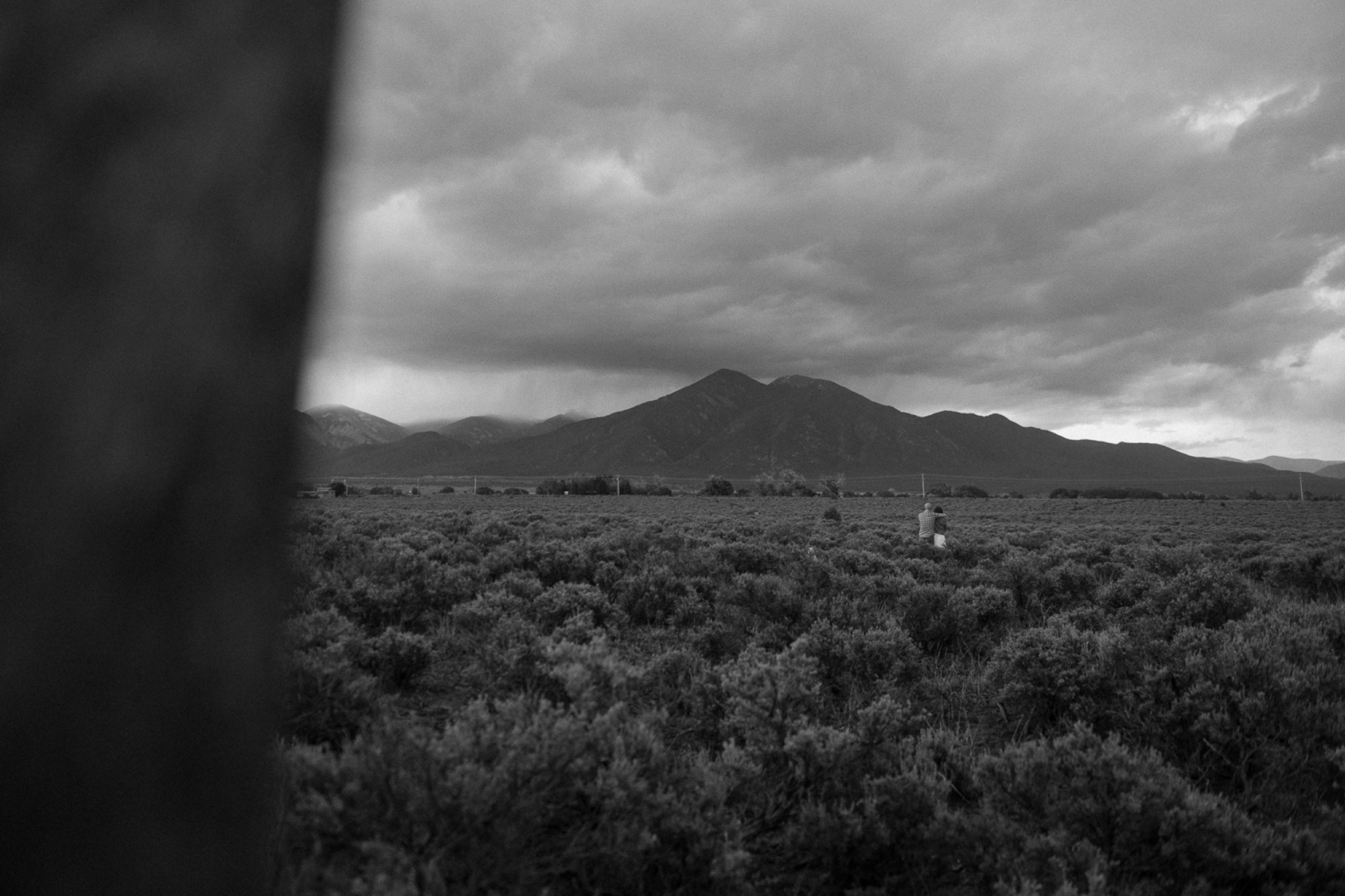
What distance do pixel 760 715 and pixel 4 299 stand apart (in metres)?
3.74

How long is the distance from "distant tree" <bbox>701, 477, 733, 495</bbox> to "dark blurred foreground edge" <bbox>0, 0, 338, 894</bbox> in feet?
215

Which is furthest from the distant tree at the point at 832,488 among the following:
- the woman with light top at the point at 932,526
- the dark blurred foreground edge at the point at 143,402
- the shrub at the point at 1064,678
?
the dark blurred foreground edge at the point at 143,402

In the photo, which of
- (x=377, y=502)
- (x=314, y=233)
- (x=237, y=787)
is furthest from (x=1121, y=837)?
(x=377, y=502)

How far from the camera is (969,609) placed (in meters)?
7.78

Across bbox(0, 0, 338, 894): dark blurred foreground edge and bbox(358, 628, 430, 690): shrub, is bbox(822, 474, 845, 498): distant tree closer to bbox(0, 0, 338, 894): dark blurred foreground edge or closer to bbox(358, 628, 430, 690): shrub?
bbox(358, 628, 430, 690): shrub

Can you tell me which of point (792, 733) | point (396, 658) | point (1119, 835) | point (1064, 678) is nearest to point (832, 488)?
point (1064, 678)

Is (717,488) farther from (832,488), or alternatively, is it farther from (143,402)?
(143,402)

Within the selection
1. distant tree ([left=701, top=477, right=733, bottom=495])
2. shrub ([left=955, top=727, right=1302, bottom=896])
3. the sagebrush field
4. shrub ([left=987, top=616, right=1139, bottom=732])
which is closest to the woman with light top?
the sagebrush field

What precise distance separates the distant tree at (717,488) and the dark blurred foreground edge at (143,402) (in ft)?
215

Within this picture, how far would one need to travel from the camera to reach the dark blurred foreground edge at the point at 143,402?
2.57 ft

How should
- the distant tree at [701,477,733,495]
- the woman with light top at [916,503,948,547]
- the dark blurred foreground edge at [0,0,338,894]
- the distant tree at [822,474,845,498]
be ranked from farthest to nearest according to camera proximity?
the distant tree at [822,474,845,498]
the distant tree at [701,477,733,495]
the woman with light top at [916,503,948,547]
the dark blurred foreground edge at [0,0,338,894]

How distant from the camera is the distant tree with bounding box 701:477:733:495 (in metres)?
67.9

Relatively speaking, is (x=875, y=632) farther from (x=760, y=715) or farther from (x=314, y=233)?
(x=314, y=233)

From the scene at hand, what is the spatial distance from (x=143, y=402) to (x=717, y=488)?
67956mm
